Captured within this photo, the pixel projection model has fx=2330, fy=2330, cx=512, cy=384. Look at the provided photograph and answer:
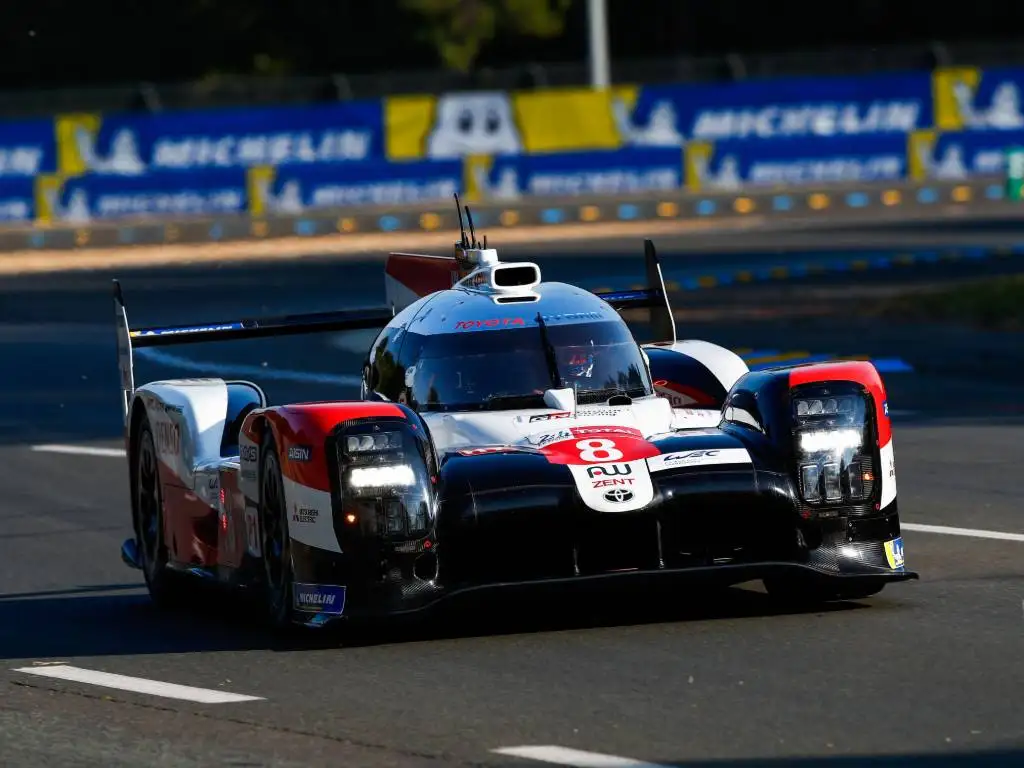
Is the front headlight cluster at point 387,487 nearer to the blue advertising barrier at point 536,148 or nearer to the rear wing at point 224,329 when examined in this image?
the rear wing at point 224,329

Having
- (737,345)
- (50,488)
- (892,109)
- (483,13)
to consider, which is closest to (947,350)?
(737,345)

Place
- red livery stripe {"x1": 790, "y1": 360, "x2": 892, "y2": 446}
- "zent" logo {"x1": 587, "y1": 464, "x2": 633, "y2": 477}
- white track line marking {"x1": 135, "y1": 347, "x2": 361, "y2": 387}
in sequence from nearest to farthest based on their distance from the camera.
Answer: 1. "zent" logo {"x1": 587, "y1": 464, "x2": 633, "y2": 477}
2. red livery stripe {"x1": 790, "y1": 360, "x2": 892, "y2": 446}
3. white track line marking {"x1": 135, "y1": 347, "x2": 361, "y2": 387}

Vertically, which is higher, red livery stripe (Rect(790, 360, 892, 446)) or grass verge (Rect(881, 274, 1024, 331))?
red livery stripe (Rect(790, 360, 892, 446))

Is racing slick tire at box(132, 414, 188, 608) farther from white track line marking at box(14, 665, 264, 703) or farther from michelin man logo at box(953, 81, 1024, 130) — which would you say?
michelin man logo at box(953, 81, 1024, 130)

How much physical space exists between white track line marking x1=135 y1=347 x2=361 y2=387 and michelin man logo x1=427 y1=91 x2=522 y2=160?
1836cm

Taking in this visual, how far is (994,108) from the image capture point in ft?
139

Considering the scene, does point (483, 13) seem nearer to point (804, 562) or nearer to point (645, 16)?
point (645, 16)

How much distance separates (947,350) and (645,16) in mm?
46131

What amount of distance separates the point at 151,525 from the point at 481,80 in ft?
113

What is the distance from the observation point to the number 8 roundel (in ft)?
28.8

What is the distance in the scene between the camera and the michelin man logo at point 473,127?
133 feet

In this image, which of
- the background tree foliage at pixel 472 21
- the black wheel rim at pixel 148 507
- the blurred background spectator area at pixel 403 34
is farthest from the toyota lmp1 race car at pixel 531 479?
the background tree foliage at pixel 472 21

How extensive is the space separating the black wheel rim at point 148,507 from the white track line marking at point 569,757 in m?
4.20

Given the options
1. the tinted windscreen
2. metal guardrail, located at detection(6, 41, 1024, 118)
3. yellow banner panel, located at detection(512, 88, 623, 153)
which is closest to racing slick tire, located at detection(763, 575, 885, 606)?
the tinted windscreen
